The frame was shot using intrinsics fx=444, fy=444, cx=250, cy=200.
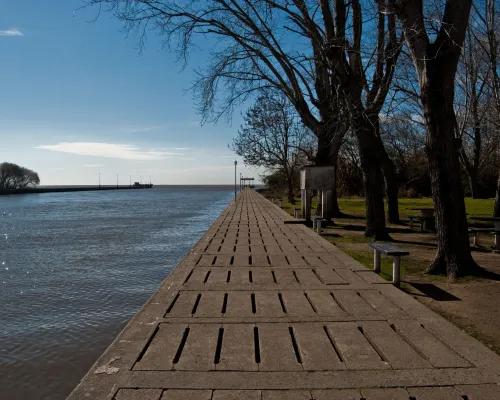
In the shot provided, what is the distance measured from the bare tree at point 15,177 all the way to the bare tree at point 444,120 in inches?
4683

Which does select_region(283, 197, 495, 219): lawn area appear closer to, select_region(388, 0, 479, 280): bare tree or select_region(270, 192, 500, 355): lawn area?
select_region(270, 192, 500, 355): lawn area

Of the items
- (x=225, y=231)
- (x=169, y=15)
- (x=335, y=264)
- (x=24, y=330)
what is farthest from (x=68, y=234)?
(x=335, y=264)

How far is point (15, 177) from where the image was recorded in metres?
114

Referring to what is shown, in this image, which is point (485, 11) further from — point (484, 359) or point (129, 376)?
point (129, 376)

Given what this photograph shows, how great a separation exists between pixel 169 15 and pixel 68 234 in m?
14.7

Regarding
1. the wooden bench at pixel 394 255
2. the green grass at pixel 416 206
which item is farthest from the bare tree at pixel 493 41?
the wooden bench at pixel 394 255

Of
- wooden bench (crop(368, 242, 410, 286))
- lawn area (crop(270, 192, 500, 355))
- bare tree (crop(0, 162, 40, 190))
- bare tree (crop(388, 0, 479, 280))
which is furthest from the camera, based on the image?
bare tree (crop(0, 162, 40, 190))

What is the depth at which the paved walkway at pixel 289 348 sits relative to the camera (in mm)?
3199

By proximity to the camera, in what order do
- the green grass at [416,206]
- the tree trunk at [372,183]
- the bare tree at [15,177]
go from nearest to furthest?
the tree trunk at [372,183]
the green grass at [416,206]
the bare tree at [15,177]

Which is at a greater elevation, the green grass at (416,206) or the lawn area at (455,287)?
the green grass at (416,206)

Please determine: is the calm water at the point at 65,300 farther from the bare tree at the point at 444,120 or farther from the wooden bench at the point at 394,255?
the bare tree at the point at 444,120

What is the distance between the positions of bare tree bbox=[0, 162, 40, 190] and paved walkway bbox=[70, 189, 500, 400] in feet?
391

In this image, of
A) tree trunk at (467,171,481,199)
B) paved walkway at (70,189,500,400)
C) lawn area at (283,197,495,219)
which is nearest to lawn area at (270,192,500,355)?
paved walkway at (70,189,500,400)

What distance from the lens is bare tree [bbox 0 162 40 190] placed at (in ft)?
361
